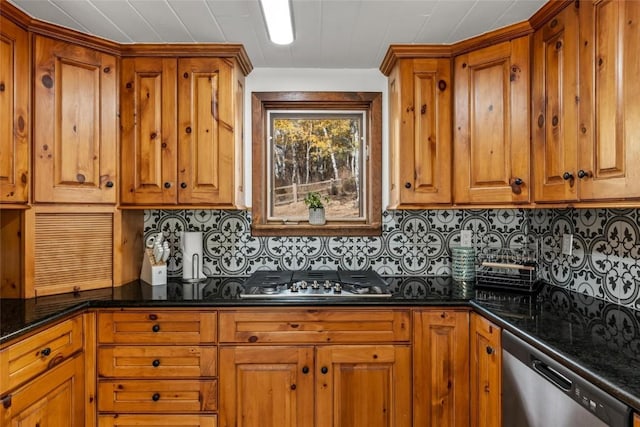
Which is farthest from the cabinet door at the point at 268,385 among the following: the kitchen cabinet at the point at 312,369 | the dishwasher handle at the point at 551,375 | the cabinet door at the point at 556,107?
the cabinet door at the point at 556,107

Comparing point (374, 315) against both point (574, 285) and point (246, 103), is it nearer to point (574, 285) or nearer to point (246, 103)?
point (574, 285)

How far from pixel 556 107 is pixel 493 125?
336 mm

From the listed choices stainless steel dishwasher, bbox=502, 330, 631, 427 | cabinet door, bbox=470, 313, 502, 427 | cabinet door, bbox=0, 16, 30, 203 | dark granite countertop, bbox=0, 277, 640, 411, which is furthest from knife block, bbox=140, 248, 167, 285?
stainless steel dishwasher, bbox=502, 330, 631, 427

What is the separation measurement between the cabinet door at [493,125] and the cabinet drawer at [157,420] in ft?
5.81

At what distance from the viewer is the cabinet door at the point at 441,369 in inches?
76.5

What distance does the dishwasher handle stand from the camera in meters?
1.25

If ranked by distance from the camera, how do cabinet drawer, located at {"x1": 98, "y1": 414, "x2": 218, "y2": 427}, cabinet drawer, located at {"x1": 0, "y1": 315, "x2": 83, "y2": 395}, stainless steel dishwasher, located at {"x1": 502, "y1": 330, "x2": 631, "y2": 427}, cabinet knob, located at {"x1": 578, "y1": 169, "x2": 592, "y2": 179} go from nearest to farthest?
stainless steel dishwasher, located at {"x1": 502, "y1": 330, "x2": 631, "y2": 427}
cabinet drawer, located at {"x1": 0, "y1": 315, "x2": 83, "y2": 395}
cabinet knob, located at {"x1": 578, "y1": 169, "x2": 592, "y2": 179}
cabinet drawer, located at {"x1": 98, "y1": 414, "x2": 218, "y2": 427}

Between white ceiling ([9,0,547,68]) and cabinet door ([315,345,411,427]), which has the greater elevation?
white ceiling ([9,0,547,68])

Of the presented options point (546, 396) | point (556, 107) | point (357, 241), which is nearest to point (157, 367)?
point (357, 241)

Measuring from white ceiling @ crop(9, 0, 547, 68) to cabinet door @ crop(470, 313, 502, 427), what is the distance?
1517 mm

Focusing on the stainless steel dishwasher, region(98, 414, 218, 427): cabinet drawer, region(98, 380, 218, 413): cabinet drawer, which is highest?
the stainless steel dishwasher

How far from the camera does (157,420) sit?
192 centimetres

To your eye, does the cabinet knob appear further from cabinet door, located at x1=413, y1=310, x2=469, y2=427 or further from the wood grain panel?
the wood grain panel

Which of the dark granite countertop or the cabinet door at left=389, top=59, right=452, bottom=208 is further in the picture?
the cabinet door at left=389, top=59, right=452, bottom=208
